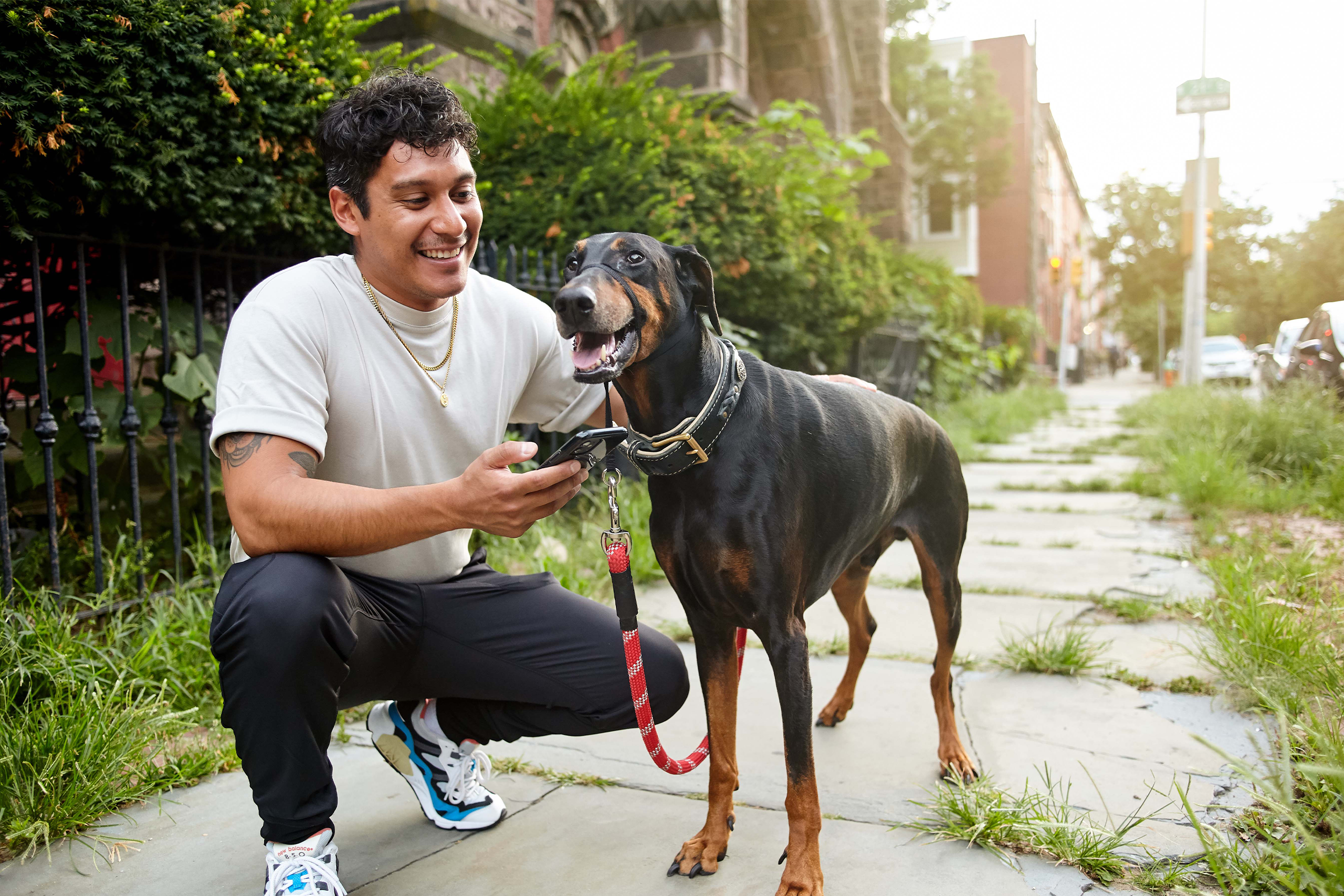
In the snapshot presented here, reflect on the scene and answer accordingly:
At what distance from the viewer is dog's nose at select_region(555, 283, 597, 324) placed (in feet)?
5.85

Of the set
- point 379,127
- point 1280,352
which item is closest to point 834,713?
point 379,127

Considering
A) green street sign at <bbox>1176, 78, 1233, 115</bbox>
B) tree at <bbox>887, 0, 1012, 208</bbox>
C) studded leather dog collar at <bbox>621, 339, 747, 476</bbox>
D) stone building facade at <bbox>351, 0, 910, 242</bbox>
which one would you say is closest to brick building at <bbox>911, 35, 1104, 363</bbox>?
tree at <bbox>887, 0, 1012, 208</bbox>

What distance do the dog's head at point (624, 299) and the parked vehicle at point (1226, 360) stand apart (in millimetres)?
6303

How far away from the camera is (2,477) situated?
269cm

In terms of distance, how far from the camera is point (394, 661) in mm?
2162

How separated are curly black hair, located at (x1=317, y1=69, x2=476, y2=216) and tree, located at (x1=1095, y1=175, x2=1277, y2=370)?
4.67 metres

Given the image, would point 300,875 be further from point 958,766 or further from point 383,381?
point 958,766

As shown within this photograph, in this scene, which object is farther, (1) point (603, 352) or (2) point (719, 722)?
(2) point (719, 722)

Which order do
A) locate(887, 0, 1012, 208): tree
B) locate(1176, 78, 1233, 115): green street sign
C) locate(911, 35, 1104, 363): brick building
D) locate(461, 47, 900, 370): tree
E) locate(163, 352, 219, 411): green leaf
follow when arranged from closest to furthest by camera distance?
1. locate(163, 352, 219, 411): green leaf
2. locate(461, 47, 900, 370): tree
3. locate(1176, 78, 1233, 115): green street sign
4. locate(887, 0, 1012, 208): tree
5. locate(911, 35, 1104, 363): brick building

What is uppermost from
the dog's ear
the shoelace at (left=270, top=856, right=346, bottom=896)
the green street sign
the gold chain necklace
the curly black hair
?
the green street sign

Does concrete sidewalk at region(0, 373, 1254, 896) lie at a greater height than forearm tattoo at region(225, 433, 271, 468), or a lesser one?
lesser

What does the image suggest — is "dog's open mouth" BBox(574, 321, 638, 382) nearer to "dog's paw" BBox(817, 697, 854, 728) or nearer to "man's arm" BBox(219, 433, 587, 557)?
"man's arm" BBox(219, 433, 587, 557)

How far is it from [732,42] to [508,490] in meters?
9.36

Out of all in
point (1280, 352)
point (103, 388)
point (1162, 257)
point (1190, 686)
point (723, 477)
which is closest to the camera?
point (723, 477)
